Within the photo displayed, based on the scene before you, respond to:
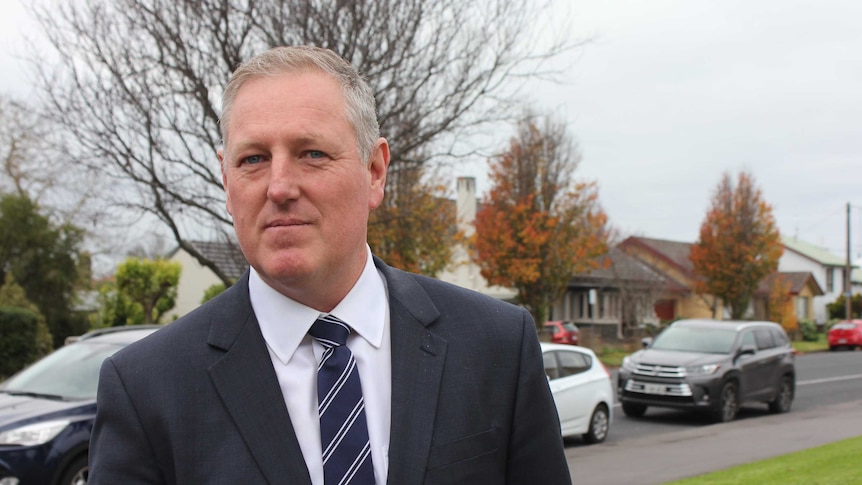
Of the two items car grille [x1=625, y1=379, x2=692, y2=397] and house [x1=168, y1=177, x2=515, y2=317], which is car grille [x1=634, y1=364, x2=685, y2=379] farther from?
house [x1=168, y1=177, x2=515, y2=317]

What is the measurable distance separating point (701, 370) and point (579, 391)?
3.51 meters

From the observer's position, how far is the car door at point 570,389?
41.5ft

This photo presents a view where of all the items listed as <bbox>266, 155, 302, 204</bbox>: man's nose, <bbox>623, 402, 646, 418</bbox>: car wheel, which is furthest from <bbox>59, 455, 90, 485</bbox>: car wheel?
<bbox>623, 402, 646, 418</bbox>: car wheel

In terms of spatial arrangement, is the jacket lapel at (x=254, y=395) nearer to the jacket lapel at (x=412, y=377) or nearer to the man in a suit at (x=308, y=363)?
the man in a suit at (x=308, y=363)

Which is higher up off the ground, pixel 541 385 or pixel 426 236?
pixel 426 236

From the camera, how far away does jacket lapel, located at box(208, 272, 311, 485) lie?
180cm

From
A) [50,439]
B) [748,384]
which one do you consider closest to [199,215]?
[50,439]

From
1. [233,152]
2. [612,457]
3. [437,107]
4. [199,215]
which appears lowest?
[612,457]

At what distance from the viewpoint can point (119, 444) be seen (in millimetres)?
1812

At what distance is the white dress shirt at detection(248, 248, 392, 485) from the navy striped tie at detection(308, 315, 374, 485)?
2 cm

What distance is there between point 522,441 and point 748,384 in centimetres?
1537

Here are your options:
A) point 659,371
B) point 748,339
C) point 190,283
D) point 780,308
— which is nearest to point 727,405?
point 659,371

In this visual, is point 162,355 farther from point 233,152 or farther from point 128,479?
point 233,152

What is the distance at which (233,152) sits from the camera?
76.7 inches
